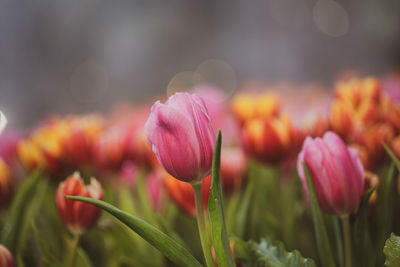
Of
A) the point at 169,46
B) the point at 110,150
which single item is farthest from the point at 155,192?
the point at 169,46

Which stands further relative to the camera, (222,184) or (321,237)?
(222,184)

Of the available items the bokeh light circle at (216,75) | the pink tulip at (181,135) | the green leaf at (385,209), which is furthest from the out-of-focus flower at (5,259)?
the bokeh light circle at (216,75)

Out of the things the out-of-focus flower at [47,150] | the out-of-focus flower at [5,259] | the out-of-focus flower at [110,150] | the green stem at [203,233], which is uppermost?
the out-of-focus flower at [47,150]

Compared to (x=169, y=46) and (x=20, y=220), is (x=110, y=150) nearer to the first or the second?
(x=20, y=220)

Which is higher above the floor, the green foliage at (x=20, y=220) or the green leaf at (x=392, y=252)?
the green foliage at (x=20, y=220)

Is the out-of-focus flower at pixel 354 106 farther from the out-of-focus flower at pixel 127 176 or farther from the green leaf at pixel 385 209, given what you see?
the out-of-focus flower at pixel 127 176

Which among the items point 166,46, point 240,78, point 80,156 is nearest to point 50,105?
point 166,46
